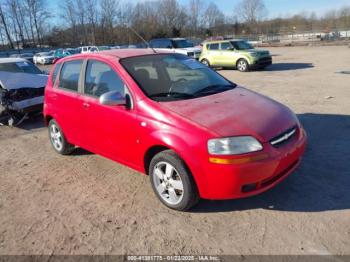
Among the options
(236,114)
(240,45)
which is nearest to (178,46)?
(240,45)

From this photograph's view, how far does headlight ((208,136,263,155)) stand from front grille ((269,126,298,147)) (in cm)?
23

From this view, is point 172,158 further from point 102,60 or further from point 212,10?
point 212,10

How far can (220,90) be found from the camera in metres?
4.47

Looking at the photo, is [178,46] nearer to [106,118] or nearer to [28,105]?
[28,105]

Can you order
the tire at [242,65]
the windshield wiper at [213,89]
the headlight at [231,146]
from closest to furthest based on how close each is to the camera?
the headlight at [231,146] → the windshield wiper at [213,89] → the tire at [242,65]

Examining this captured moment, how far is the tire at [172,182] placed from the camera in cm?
356

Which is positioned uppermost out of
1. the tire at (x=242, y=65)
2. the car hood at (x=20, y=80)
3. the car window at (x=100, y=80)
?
the car window at (x=100, y=80)

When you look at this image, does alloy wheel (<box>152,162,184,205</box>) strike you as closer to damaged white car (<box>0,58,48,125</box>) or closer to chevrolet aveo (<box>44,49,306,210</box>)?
chevrolet aveo (<box>44,49,306,210</box>)

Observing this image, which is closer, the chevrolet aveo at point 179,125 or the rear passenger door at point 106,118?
the chevrolet aveo at point 179,125

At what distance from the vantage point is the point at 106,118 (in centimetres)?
437

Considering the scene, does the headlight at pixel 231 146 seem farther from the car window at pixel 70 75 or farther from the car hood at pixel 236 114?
the car window at pixel 70 75

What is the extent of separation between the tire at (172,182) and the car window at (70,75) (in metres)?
1.95

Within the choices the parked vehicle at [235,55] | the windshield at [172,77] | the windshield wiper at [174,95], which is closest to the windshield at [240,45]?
the parked vehicle at [235,55]

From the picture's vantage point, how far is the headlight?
131 inches
